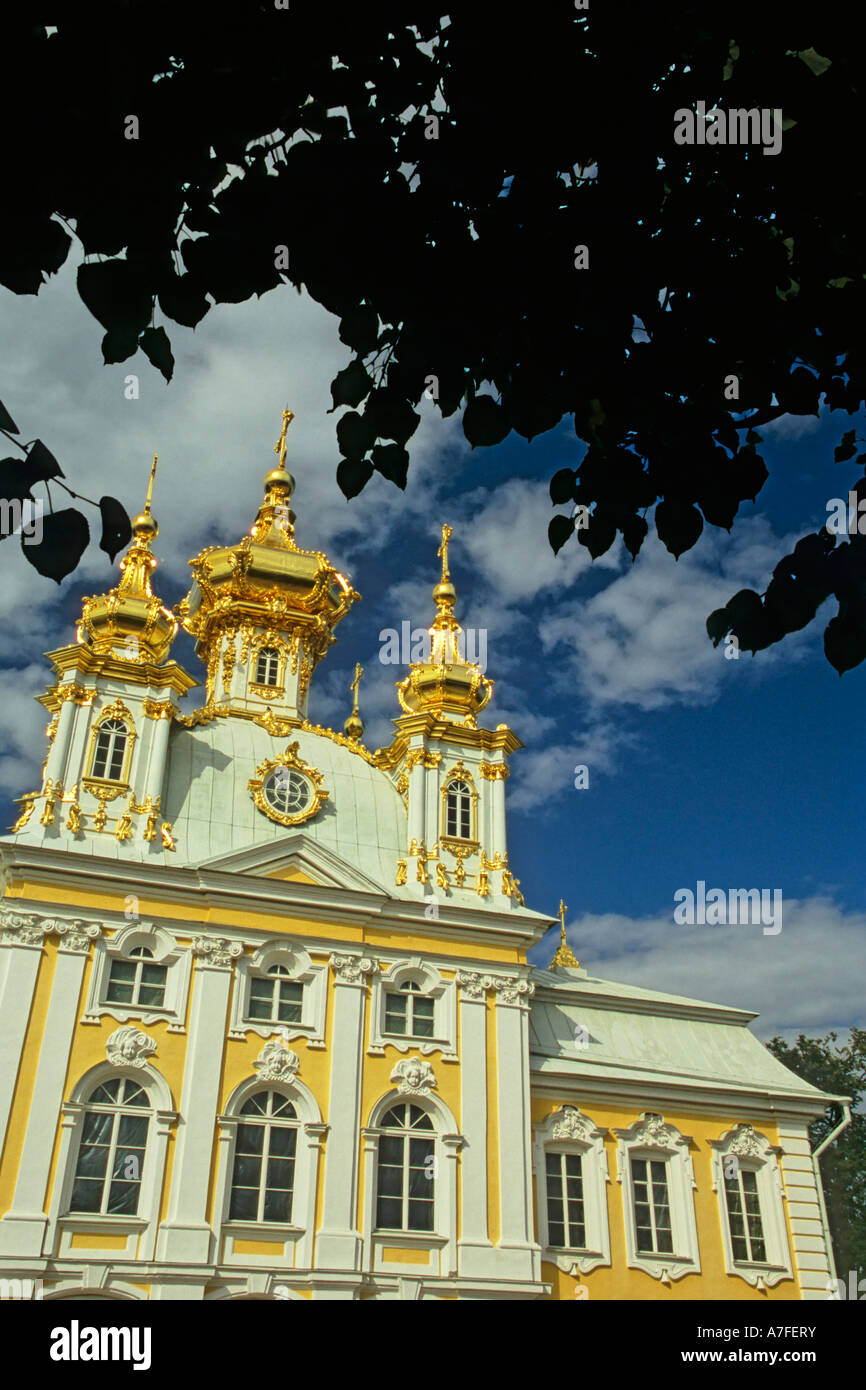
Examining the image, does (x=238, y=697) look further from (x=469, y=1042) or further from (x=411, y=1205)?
(x=411, y=1205)

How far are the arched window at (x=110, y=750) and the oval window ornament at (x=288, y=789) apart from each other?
280cm

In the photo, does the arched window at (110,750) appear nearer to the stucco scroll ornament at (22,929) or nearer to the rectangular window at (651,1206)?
the stucco scroll ornament at (22,929)

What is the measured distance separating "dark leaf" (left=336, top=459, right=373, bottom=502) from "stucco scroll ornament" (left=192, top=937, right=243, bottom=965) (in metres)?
17.6

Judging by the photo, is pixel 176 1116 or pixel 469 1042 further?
pixel 469 1042

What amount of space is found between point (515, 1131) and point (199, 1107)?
6045mm

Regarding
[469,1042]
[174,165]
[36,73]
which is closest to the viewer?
[36,73]

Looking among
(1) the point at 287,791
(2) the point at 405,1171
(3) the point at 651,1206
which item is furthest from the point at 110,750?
(3) the point at 651,1206

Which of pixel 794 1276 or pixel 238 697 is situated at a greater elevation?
pixel 238 697

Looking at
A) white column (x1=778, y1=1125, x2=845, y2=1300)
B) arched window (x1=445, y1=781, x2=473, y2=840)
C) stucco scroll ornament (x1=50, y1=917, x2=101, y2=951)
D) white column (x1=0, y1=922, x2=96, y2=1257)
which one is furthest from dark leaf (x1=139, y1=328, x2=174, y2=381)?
white column (x1=778, y1=1125, x2=845, y2=1300)

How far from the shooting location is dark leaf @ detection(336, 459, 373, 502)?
522 centimetres

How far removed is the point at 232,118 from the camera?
4.80 meters

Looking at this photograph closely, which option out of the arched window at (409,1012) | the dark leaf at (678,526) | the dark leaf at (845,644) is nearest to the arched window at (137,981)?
the arched window at (409,1012)

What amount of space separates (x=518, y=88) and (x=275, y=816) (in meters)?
20.4

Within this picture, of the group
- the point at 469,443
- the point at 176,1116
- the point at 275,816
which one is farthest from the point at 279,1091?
the point at 469,443
